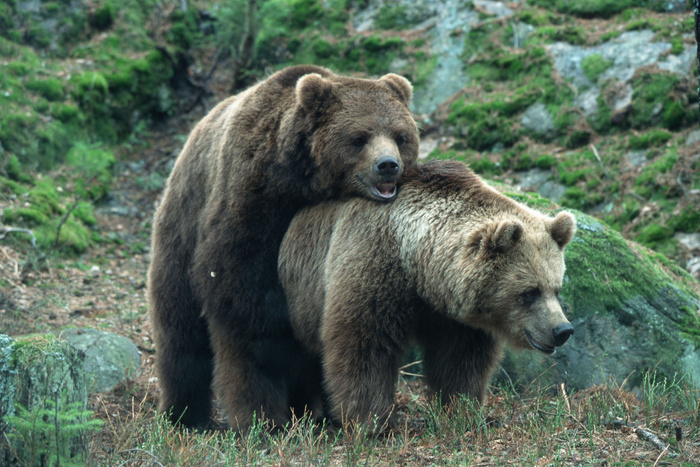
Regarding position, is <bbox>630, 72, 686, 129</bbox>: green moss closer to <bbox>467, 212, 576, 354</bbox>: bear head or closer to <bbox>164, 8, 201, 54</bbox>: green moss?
<bbox>467, 212, 576, 354</bbox>: bear head

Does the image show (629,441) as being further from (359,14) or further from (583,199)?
(359,14)

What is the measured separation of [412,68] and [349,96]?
8.35 m

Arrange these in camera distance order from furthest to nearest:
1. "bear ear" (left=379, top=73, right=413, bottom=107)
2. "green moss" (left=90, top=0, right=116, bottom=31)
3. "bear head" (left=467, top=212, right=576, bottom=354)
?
"green moss" (left=90, top=0, right=116, bottom=31), "bear ear" (left=379, top=73, right=413, bottom=107), "bear head" (left=467, top=212, right=576, bottom=354)

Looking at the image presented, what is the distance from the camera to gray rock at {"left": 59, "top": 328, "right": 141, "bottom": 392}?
25.3 ft

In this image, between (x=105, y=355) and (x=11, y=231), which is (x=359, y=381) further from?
(x=11, y=231)

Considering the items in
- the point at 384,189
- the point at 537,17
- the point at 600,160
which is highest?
→ the point at 537,17

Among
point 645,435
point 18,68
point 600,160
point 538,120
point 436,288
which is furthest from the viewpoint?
point 18,68

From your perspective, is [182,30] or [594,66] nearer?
[594,66]

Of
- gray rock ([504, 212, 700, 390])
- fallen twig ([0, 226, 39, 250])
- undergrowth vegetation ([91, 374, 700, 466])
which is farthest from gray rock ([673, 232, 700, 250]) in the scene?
fallen twig ([0, 226, 39, 250])

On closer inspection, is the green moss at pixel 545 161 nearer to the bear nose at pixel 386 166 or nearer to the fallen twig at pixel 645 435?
the bear nose at pixel 386 166

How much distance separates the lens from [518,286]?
537 cm

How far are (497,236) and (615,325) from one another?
2.73m

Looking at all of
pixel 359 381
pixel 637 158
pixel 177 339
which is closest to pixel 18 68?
pixel 177 339

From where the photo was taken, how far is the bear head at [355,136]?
600 centimetres
